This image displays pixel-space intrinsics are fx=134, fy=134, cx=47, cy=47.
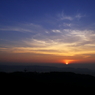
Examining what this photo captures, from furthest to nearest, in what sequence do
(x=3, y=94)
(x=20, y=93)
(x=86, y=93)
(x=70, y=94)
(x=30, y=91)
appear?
(x=86, y=93) < (x=70, y=94) < (x=30, y=91) < (x=20, y=93) < (x=3, y=94)

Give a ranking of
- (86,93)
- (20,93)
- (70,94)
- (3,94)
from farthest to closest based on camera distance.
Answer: (86,93) < (70,94) < (20,93) < (3,94)

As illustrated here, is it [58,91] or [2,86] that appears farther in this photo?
[58,91]

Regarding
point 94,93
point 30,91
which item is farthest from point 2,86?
point 94,93

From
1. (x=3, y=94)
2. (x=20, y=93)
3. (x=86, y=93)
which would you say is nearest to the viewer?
(x=3, y=94)

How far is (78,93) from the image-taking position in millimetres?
17844

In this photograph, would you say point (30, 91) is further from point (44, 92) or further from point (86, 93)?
point (86, 93)

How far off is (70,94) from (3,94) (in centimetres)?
819

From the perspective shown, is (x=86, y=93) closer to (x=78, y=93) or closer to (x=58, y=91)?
(x=78, y=93)

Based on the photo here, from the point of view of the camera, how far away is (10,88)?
15445mm

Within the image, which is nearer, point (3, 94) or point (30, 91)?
point (3, 94)

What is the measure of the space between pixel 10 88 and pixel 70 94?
7.45 m

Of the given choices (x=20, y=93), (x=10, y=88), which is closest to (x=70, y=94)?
(x=20, y=93)

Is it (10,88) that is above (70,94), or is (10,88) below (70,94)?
above

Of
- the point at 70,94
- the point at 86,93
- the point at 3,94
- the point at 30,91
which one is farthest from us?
the point at 86,93
